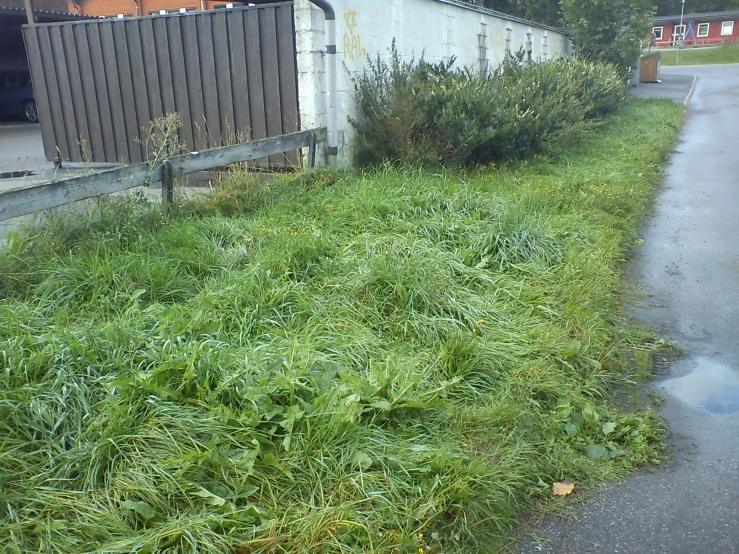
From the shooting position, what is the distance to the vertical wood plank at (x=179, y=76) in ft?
32.2

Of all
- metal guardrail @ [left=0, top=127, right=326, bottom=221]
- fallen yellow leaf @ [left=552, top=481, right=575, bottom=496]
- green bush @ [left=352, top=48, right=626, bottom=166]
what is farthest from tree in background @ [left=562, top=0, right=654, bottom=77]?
fallen yellow leaf @ [left=552, top=481, right=575, bottom=496]

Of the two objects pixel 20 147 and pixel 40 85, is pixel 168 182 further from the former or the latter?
pixel 20 147

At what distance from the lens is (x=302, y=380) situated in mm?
3680

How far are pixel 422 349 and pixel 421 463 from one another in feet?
3.89

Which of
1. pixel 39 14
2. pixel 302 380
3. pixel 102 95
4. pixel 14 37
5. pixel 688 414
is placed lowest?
pixel 688 414

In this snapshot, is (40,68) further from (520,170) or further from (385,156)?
(520,170)

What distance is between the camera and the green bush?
30.8 feet

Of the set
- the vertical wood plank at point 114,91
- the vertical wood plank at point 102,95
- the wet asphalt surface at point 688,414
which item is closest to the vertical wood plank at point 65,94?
the vertical wood plank at point 102,95

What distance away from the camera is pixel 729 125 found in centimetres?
1938

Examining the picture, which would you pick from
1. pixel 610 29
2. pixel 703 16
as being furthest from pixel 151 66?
pixel 703 16

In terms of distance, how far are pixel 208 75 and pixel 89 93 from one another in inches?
95.5

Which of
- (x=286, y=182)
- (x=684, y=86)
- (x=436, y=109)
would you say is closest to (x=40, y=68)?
(x=286, y=182)

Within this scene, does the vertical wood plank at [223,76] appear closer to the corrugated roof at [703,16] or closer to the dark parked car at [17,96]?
the dark parked car at [17,96]

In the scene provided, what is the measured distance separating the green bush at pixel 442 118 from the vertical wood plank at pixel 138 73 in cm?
328
